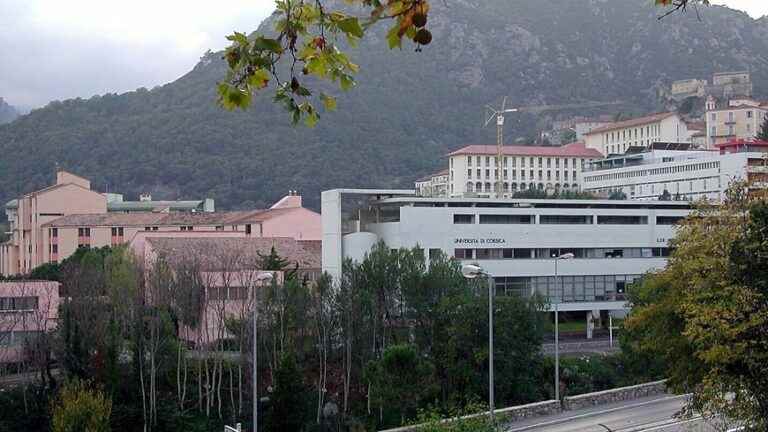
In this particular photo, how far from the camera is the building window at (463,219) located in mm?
41156

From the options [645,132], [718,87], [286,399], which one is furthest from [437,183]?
[286,399]

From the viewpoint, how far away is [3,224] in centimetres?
8631

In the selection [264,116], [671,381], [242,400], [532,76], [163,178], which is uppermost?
[532,76]

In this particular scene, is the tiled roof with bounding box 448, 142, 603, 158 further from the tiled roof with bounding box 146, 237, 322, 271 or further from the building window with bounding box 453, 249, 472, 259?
the building window with bounding box 453, 249, 472, 259

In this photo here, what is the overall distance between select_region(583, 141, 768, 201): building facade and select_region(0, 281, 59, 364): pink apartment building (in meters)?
36.8

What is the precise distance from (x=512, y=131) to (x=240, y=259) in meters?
101

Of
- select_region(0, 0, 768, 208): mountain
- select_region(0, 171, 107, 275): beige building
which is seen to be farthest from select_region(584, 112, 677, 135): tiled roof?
select_region(0, 171, 107, 275): beige building

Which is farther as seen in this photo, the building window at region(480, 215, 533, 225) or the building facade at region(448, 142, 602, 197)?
the building facade at region(448, 142, 602, 197)

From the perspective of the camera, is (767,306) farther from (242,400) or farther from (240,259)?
(240,259)

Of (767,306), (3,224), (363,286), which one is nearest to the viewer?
(767,306)

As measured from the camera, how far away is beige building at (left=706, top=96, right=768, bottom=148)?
279ft

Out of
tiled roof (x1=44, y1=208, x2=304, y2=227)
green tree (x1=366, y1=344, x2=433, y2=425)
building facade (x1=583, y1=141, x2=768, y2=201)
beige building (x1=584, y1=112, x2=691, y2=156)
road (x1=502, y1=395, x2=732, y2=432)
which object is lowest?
road (x1=502, y1=395, x2=732, y2=432)

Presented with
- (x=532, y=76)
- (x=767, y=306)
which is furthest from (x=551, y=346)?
(x=532, y=76)

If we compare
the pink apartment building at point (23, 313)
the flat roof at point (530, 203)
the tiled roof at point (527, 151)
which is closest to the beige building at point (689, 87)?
the tiled roof at point (527, 151)
